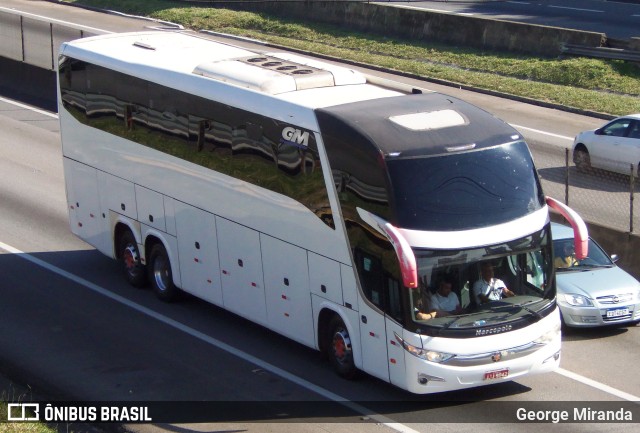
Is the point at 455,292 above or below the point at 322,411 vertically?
above

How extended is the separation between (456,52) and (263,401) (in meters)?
28.8

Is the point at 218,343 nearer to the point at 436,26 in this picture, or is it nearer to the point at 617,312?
the point at 617,312

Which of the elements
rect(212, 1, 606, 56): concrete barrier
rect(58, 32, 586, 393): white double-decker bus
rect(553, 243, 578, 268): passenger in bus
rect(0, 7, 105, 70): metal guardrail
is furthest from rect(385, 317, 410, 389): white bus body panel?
rect(212, 1, 606, 56): concrete barrier

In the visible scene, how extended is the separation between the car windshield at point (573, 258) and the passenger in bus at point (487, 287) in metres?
4.09

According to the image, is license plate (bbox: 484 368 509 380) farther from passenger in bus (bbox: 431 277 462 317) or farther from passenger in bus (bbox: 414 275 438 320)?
passenger in bus (bbox: 414 275 438 320)

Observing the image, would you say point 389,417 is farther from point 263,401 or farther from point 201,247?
point 201,247

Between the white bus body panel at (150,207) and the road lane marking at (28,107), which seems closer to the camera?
the white bus body panel at (150,207)

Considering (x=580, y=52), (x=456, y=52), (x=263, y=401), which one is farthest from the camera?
(x=456, y=52)

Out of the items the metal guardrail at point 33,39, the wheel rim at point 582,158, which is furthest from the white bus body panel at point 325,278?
the metal guardrail at point 33,39

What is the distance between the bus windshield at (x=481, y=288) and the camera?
40.4 feet

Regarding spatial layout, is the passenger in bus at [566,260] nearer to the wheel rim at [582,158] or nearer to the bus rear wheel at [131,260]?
the bus rear wheel at [131,260]

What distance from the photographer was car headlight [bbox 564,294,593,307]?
15742mm

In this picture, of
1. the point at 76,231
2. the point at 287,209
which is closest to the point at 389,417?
the point at 287,209

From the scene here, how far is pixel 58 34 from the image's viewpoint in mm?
34844
